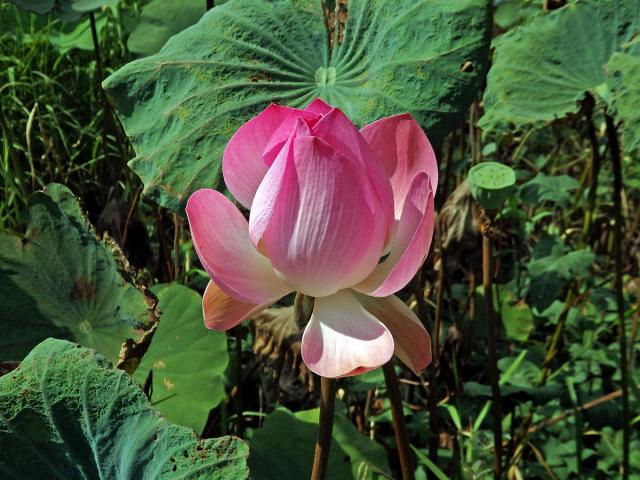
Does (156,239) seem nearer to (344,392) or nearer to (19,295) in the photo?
(344,392)

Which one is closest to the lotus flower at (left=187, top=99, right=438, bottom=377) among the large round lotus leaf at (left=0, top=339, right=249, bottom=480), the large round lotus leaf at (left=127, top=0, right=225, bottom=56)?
the large round lotus leaf at (left=0, top=339, right=249, bottom=480)

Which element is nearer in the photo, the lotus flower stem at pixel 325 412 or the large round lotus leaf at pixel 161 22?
the lotus flower stem at pixel 325 412

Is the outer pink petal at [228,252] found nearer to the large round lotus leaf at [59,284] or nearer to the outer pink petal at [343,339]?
the outer pink petal at [343,339]

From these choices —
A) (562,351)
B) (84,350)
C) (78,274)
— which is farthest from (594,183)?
(84,350)

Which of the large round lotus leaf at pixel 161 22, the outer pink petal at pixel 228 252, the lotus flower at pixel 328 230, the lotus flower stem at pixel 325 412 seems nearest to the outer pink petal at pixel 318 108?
the lotus flower at pixel 328 230

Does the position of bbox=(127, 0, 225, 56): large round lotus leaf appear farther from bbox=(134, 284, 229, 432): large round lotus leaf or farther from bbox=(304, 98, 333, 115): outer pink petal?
bbox=(304, 98, 333, 115): outer pink petal

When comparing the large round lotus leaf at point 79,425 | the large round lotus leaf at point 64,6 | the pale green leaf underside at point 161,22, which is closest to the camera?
the large round lotus leaf at point 79,425
